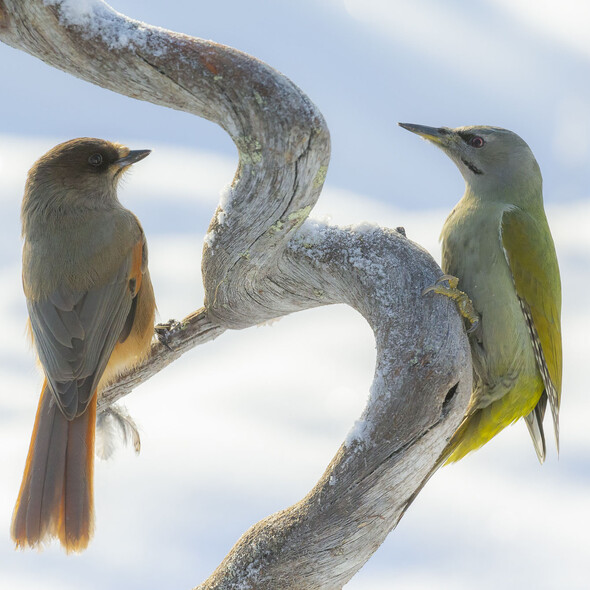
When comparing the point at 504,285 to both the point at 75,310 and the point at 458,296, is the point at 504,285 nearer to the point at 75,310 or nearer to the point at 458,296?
the point at 458,296

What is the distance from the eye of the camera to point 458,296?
3.21 metres

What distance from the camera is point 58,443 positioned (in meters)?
3.46

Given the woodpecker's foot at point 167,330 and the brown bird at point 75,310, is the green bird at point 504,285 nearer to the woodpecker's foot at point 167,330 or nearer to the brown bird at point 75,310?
the woodpecker's foot at point 167,330

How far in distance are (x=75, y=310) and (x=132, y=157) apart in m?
0.86

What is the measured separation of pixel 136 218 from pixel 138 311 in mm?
508

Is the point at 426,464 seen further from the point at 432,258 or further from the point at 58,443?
the point at 58,443

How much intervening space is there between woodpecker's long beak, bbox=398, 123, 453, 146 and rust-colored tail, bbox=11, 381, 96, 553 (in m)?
2.11

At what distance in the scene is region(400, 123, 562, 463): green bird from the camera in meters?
3.35

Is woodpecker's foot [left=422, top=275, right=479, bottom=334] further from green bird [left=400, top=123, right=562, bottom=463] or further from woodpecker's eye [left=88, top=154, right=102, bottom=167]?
woodpecker's eye [left=88, top=154, right=102, bottom=167]

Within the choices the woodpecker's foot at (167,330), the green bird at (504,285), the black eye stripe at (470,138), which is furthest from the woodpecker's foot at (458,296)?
the woodpecker's foot at (167,330)

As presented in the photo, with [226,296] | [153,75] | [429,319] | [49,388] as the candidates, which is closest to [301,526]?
[429,319]

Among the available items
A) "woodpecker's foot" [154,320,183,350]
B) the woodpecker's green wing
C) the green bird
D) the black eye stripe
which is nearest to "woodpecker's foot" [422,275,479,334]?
the green bird

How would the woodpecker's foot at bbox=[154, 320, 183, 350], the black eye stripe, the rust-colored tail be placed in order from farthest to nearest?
1. the woodpecker's foot at bbox=[154, 320, 183, 350]
2. the black eye stripe
3. the rust-colored tail

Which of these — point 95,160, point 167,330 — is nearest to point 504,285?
point 167,330
